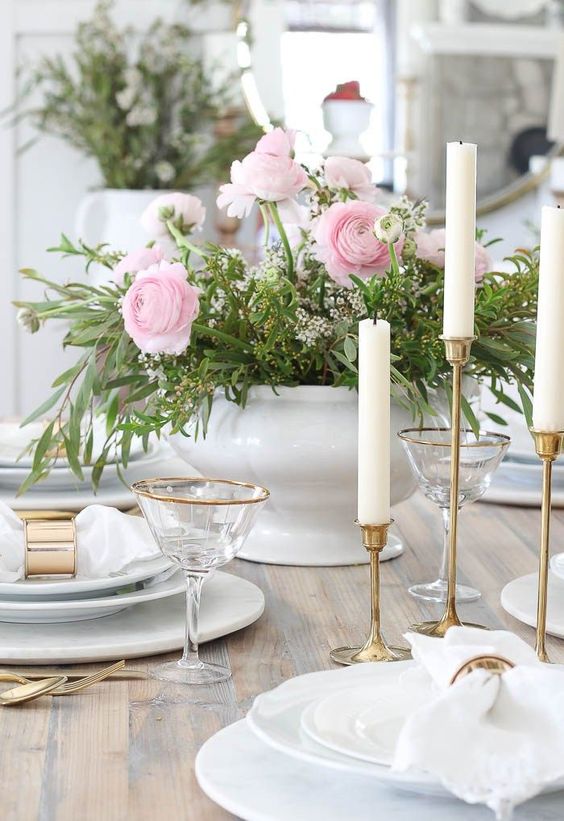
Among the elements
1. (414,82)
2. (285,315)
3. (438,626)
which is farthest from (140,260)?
(414,82)

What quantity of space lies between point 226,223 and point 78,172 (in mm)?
500

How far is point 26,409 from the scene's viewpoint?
12.6ft

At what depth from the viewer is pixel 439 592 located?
1150 millimetres

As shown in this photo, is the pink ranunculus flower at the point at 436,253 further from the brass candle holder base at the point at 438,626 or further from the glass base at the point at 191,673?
the glass base at the point at 191,673

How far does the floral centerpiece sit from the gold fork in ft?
1.18

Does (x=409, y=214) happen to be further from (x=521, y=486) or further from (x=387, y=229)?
(x=521, y=486)

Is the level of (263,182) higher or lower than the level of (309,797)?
higher

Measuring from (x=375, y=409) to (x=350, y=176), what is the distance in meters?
0.49

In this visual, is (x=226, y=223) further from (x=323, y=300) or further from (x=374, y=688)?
(x=374, y=688)

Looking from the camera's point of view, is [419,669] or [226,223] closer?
[419,669]

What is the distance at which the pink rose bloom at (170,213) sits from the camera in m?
1.40

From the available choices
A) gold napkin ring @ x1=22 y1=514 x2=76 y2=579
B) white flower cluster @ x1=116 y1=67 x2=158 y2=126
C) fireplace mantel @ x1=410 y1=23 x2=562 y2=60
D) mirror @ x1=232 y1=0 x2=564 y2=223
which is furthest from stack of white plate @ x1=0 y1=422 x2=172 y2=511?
fireplace mantel @ x1=410 y1=23 x2=562 y2=60

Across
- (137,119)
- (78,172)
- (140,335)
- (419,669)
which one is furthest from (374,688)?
(78,172)

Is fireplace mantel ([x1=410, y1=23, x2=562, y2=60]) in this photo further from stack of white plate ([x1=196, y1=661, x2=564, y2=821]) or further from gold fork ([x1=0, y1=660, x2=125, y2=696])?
stack of white plate ([x1=196, y1=661, x2=564, y2=821])
